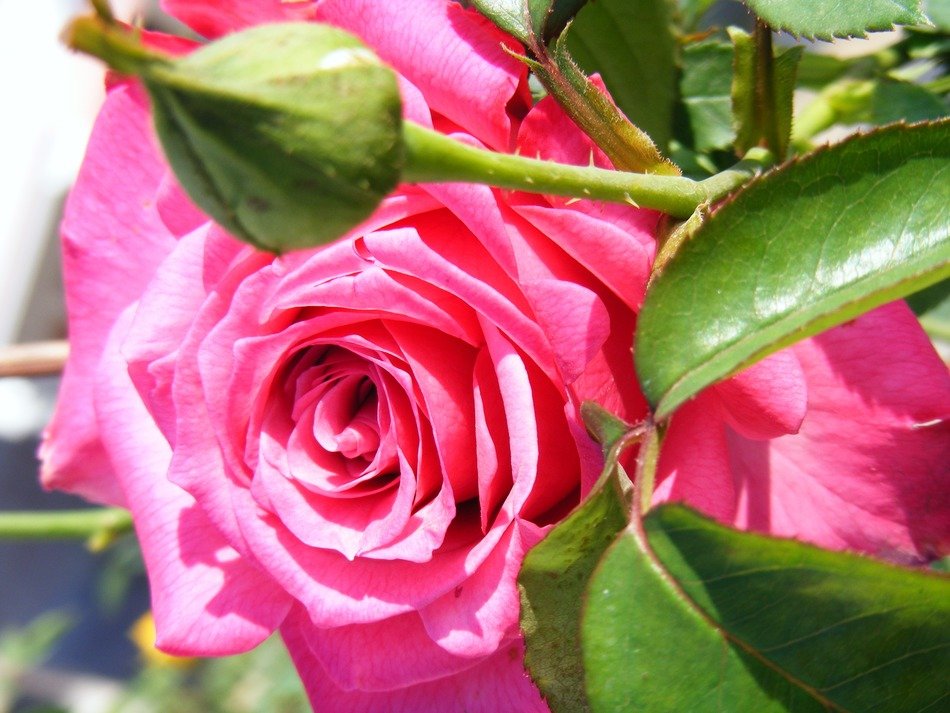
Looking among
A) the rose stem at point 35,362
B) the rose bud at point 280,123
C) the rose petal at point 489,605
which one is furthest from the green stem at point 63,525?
the rose bud at point 280,123

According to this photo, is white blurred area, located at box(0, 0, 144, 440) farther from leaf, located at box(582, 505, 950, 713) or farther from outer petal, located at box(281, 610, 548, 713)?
leaf, located at box(582, 505, 950, 713)

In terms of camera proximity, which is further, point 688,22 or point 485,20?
point 688,22

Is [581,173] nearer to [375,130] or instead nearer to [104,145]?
[375,130]

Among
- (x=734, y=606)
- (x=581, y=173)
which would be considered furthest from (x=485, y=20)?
(x=734, y=606)

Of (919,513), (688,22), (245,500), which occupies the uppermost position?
(688,22)

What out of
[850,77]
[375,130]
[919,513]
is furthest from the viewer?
[850,77]

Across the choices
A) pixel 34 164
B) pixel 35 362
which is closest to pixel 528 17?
pixel 35 362
